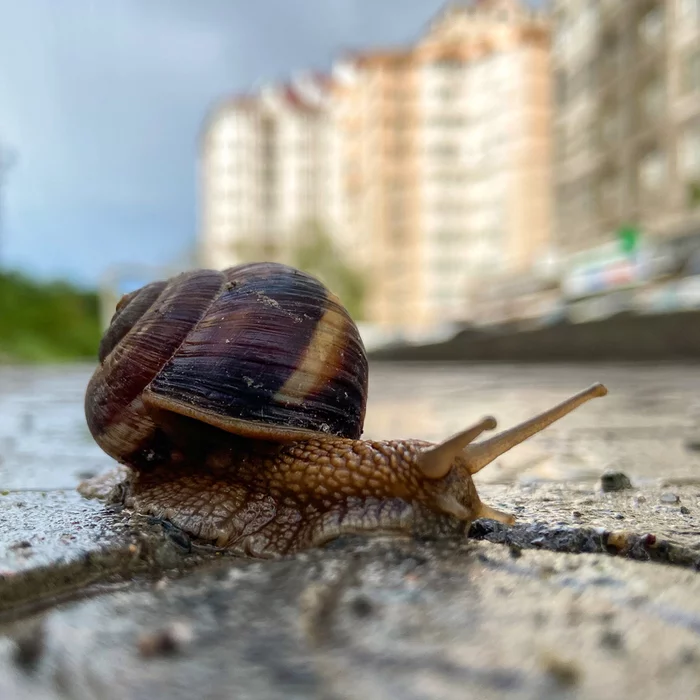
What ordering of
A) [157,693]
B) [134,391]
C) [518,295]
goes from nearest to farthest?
1. [157,693]
2. [134,391]
3. [518,295]

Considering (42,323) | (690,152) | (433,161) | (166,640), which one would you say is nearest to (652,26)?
(690,152)

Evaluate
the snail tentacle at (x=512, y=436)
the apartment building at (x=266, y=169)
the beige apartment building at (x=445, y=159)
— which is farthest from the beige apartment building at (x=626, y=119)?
the apartment building at (x=266, y=169)

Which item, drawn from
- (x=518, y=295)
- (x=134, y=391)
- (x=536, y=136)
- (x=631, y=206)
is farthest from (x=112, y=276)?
(x=536, y=136)

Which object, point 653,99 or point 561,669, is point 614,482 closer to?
point 561,669

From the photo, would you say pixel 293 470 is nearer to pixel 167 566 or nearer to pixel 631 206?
pixel 167 566

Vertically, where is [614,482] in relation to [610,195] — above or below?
below

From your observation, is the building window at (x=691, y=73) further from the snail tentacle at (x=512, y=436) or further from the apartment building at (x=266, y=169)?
the apartment building at (x=266, y=169)

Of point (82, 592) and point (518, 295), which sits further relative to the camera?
point (518, 295)
